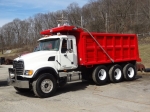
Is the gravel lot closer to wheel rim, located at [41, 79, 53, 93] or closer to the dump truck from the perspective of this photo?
wheel rim, located at [41, 79, 53, 93]

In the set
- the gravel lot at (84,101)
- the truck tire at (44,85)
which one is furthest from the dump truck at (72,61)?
the gravel lot at (84,101)

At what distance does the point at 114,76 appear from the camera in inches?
523

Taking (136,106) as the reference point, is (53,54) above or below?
above

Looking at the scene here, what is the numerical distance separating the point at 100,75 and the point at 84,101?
403 centimetres

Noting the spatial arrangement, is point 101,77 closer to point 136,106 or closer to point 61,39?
point 61,39

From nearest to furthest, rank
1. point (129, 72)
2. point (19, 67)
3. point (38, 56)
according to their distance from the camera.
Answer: point (19, 67) < point (38, 56) < point (129, 72)

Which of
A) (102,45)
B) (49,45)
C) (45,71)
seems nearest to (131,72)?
(102,45)

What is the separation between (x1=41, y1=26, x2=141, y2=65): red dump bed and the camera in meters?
11.9

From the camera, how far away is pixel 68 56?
37.0 ft

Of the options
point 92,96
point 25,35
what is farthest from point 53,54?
point 25,35

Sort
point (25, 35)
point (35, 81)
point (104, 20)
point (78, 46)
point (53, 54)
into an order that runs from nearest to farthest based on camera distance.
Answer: point (35, 81)
point (53, 54)
point (78, 46)
point (104, 20)
point (25, 35)

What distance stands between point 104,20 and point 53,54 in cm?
6817

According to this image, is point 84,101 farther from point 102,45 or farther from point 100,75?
point 102,45

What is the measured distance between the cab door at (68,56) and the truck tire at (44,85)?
1032mm
